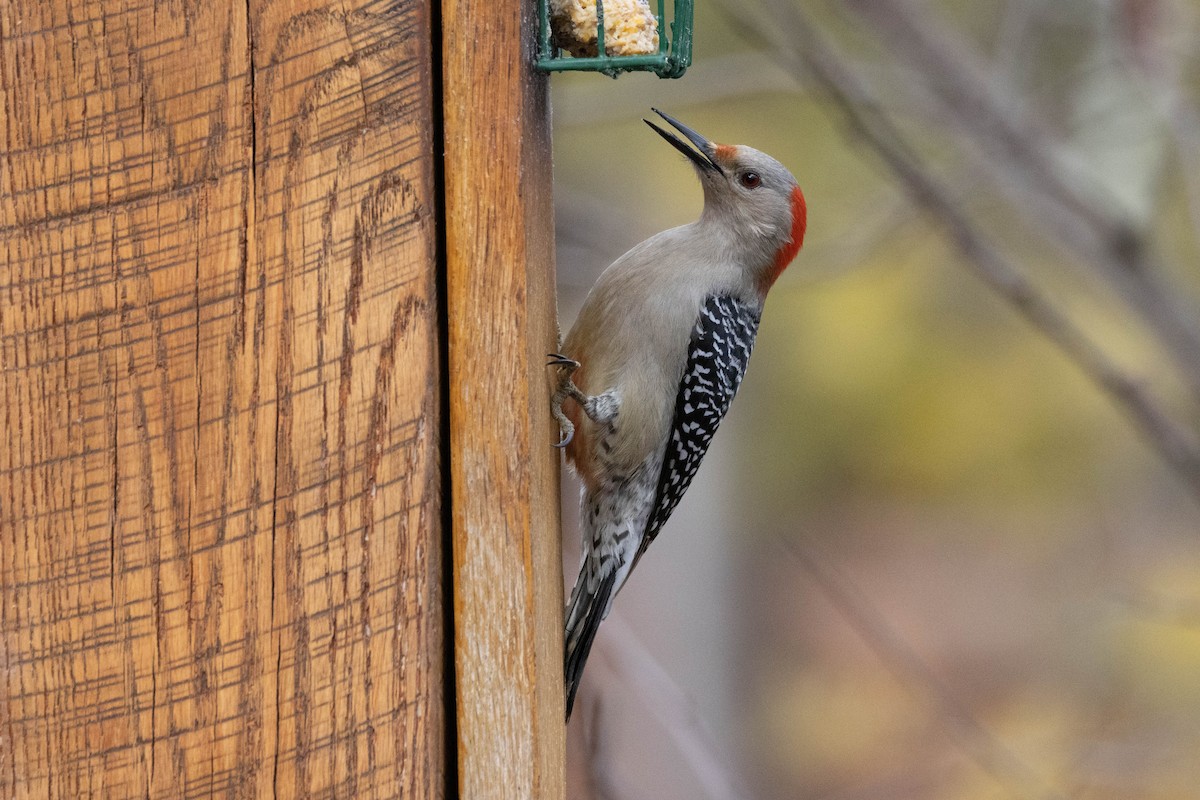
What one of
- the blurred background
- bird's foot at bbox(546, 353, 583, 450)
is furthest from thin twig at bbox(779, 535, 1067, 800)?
bird's foot at bbox(546, 353, 583, 450)

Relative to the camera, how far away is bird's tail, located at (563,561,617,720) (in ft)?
9.93

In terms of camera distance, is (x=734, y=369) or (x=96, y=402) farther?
(x=734, y=369)

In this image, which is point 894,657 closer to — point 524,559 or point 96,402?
point 524,559

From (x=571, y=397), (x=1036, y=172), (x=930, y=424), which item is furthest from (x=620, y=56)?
(x=930, y=424)

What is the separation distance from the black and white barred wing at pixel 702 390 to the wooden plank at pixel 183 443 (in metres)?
1.64

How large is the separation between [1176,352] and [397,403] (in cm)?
261

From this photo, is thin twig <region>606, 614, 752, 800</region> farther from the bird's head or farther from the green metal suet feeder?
the green metal suet feeder

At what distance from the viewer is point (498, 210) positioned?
2.21m

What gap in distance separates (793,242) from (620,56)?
1.62m

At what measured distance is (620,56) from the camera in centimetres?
256

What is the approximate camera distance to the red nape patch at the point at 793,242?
4047 mm

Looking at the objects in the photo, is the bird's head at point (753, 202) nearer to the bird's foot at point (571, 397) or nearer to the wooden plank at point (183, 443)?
the bird's foot at point (571, 397)

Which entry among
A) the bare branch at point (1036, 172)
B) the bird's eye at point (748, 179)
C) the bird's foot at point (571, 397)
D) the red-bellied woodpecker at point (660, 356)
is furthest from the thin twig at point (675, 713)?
the bare branch at point (1036, 172)

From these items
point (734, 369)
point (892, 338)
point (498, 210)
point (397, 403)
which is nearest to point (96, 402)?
point (397, 403)
